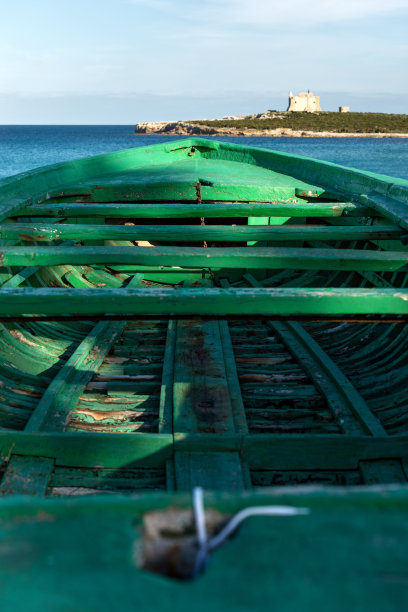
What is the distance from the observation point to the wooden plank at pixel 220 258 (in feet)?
10.1

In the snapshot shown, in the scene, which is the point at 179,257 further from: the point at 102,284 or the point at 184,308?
the point at 102,284

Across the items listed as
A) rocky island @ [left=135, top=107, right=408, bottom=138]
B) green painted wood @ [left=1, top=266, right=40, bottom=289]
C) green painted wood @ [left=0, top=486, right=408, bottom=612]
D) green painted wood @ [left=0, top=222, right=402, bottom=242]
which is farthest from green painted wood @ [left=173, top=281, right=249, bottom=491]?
rocky island @ [left=135, top=107, right=408, bottom=138]

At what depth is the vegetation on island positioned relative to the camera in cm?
8912

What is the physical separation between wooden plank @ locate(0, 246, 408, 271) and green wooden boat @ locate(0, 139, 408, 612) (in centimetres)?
1

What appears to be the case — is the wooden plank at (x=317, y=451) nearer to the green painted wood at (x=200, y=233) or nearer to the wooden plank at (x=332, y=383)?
the wooden plank at (x=332, y=383)

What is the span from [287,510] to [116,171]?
698 centimetres

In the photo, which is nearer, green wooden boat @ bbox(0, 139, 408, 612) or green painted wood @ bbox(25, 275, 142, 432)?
green wooden boat @ bbox(0, 139, 408, 612)

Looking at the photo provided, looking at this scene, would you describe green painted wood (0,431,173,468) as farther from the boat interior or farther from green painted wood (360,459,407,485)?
green painted wood (360,459,407,485)

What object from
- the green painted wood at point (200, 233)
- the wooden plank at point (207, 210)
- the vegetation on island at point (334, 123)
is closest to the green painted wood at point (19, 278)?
the green painted wood at point (200, 233)

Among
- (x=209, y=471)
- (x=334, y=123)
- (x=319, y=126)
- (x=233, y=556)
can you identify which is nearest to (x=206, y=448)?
(x=209, y=471)

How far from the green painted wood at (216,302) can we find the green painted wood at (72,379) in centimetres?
83

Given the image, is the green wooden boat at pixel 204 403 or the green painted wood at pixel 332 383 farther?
the green painted wood at pixel 332 383

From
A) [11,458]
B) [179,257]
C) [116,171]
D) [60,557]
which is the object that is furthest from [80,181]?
[60,557]

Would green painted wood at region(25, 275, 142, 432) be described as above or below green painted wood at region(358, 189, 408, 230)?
below
